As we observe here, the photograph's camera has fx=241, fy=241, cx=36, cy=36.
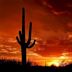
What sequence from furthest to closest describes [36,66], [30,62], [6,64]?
[30,62]
[36,66]
[6,64]

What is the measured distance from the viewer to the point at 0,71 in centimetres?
1463

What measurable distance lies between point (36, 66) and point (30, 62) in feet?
4.69

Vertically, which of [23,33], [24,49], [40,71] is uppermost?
[23,33]

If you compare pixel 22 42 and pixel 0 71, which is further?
pixel 22 42

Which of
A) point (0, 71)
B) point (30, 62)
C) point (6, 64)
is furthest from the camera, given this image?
point (30, 62)

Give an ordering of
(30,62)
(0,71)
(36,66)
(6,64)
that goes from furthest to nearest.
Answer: (30,62), (36,66), (6,64), (0,71)

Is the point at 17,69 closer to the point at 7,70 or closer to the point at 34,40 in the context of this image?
the point at 7,70

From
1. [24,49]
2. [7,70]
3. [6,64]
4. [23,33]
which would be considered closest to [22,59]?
[24,49]

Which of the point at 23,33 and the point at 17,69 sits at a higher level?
the point at 23,33

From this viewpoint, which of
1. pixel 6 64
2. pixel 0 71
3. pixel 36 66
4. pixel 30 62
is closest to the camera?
pixel 0 71

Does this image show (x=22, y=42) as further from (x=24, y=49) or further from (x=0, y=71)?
(x=0, y=71)

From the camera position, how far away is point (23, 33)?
63.4 ft

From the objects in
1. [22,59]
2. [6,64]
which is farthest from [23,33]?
[6,64]

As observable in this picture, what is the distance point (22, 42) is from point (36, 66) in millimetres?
2758
